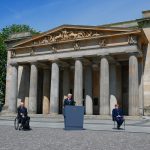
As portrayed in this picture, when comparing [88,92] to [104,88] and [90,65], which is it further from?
[104,88]

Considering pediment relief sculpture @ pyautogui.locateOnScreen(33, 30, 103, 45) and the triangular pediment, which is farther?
pediment relief sculpture @ pyautogui.locateOnScreen(33, 30, 103, 45)

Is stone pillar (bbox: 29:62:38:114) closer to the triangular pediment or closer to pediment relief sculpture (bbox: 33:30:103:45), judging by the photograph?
the triangular pediment

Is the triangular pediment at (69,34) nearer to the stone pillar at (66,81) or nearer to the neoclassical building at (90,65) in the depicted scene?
the neoclassical building at (90,65)

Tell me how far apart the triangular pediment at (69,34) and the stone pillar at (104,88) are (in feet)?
11.5

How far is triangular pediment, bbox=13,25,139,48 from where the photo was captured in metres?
37.7

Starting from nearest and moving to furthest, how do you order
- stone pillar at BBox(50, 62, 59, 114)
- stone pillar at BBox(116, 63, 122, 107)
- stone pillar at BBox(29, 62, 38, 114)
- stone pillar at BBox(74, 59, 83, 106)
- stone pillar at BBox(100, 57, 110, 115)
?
1. stone pillar at BBox(100, 57, 110, 115)
2. stone pillar at BBox(74, 59, 83, 106)
3. stone pillar at BBox(50, 62, 59, 114)
4. stone pillar at BBox(116, 63, 122, 107)
5. stone pillar at BBox(29, 62, 38, 114)

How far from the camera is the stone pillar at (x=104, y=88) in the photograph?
3653 cm

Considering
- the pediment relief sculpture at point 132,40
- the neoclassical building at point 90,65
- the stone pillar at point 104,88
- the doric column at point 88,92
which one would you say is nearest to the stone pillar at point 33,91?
the neoclassical building at point 90,65

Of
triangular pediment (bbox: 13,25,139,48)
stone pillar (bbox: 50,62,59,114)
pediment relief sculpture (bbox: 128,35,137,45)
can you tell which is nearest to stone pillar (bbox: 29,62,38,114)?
stone pillar (bbox: 50,62,59,114)

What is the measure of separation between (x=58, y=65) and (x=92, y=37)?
259 inches

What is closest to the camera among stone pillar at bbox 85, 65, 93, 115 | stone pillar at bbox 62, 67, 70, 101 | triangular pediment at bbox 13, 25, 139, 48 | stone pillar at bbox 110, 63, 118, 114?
triangular pediment at bbox 13, 25, 139, 48

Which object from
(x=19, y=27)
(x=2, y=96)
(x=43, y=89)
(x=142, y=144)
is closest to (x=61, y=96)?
(x=43, y=89)

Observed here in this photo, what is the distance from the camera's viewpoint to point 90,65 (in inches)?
1665

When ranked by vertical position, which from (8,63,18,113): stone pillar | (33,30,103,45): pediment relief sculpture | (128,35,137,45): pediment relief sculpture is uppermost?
(33,30,103,45): pediment relief sculpture
